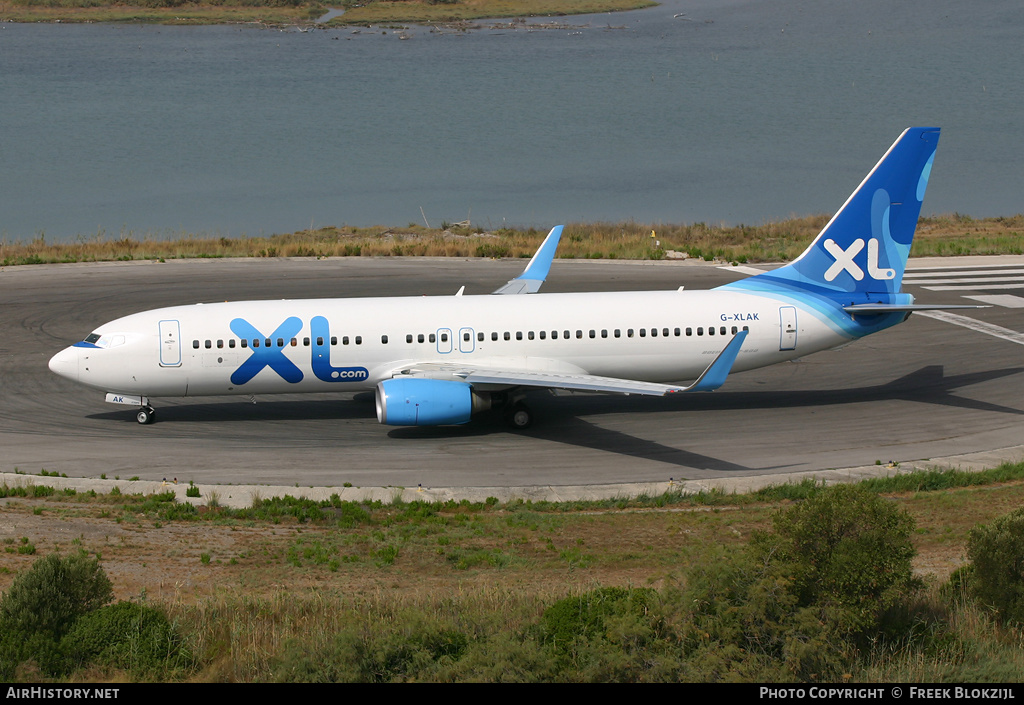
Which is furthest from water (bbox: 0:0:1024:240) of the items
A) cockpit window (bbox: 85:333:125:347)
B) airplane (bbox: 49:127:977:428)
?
airplane (bbox: 49:127:977:428)

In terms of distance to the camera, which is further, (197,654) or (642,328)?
(642,328)

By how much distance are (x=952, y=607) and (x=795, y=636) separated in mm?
3836

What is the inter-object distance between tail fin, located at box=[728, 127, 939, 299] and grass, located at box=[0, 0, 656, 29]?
427ft

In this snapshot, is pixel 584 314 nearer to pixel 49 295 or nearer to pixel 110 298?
pixel 110 298

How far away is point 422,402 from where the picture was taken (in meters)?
31.2

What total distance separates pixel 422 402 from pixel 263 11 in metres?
143

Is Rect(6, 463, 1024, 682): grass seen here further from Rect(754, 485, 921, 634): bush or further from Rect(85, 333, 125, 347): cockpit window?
Rect(85, 333, 125, 347): cockpit window

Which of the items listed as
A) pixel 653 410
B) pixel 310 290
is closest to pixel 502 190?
pixel 310 290

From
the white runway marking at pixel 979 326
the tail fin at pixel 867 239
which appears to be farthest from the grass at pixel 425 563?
the white runway marking at pixel 979 326

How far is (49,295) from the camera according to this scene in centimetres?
5038

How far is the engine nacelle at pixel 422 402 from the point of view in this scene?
1222 inches

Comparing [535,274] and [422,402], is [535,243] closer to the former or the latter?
[535,274]

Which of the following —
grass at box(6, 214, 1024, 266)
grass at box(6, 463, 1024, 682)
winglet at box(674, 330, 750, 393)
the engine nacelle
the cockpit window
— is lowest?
grass at box(6, 463, 1024, 682)

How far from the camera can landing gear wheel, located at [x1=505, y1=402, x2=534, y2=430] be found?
109 feet
